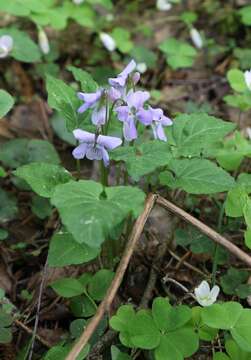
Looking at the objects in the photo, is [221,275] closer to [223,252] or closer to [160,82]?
[223,252]

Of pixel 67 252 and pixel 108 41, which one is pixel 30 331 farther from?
pixel 108 41

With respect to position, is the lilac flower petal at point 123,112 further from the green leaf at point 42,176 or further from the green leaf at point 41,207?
the green leaf at point 41,207

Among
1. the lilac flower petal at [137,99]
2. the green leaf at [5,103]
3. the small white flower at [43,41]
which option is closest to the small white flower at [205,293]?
the lilac flower petal at [137,99]

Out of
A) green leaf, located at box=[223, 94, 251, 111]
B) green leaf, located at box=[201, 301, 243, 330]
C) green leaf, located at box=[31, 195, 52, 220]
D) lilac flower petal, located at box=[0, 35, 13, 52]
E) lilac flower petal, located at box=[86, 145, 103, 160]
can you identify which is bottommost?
green leaf, located at box=[31, 195, 52, 220]

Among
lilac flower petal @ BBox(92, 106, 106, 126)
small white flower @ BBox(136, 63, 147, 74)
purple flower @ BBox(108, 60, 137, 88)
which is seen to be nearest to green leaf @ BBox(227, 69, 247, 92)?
small white flower @ BBox(136, 63, 147, 74)

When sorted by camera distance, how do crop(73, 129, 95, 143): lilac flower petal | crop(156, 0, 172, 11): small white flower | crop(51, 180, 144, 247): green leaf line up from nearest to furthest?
crop(51, 180, 144, 247): green leaf < crop(73, 129, 95, 143): lilac flower petal < crop(156, 0, 172, 11): small white flower

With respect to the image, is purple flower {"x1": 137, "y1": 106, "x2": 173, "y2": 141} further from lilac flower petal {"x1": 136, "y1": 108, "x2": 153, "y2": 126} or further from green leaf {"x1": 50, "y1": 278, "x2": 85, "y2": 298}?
green leaf {"x1": 50, "y1": 278, "x2": 85, "y2": 298}

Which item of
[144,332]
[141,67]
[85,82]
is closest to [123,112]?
[85,82]
